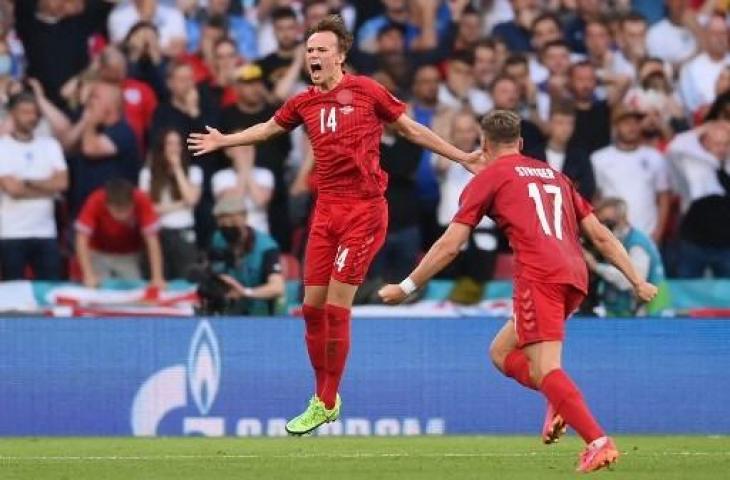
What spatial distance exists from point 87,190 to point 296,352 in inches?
158

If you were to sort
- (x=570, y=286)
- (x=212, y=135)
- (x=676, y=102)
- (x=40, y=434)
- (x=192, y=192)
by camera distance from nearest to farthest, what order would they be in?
(x=570, y=286), (x=212, y=135), (x=40, y=434), (x=192, y=192), (x=676, y=102)

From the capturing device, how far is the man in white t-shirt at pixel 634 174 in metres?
19.0

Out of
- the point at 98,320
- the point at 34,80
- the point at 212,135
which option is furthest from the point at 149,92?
the point at 212,135

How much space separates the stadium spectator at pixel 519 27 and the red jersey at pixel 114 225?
4687mm

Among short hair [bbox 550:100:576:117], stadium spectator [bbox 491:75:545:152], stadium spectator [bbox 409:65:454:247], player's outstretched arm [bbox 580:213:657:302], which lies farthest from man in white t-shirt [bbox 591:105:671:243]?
player's outstretched arm [bbox 580:213:657:302]

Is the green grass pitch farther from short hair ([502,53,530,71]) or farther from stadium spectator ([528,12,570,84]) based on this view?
stadium spectator ([528,12,570,84])

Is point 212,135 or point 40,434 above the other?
point 212,135

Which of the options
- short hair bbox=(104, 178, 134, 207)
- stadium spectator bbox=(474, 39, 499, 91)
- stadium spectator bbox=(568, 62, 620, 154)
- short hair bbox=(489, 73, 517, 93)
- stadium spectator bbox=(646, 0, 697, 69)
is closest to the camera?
short hair bbox=(104, 178, 134, 207)

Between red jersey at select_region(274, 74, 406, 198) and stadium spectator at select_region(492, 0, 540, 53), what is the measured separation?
8.07 m

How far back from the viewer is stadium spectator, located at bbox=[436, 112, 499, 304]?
60.4ft

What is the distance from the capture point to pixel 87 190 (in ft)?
62.1

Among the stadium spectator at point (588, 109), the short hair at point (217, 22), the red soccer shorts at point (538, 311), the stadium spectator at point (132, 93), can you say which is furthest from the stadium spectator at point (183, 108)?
the red soccer shorts at point (538, 311)

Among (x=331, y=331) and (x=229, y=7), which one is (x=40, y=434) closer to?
(x=331, y=331)

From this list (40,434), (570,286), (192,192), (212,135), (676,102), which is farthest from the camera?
(676,102)
